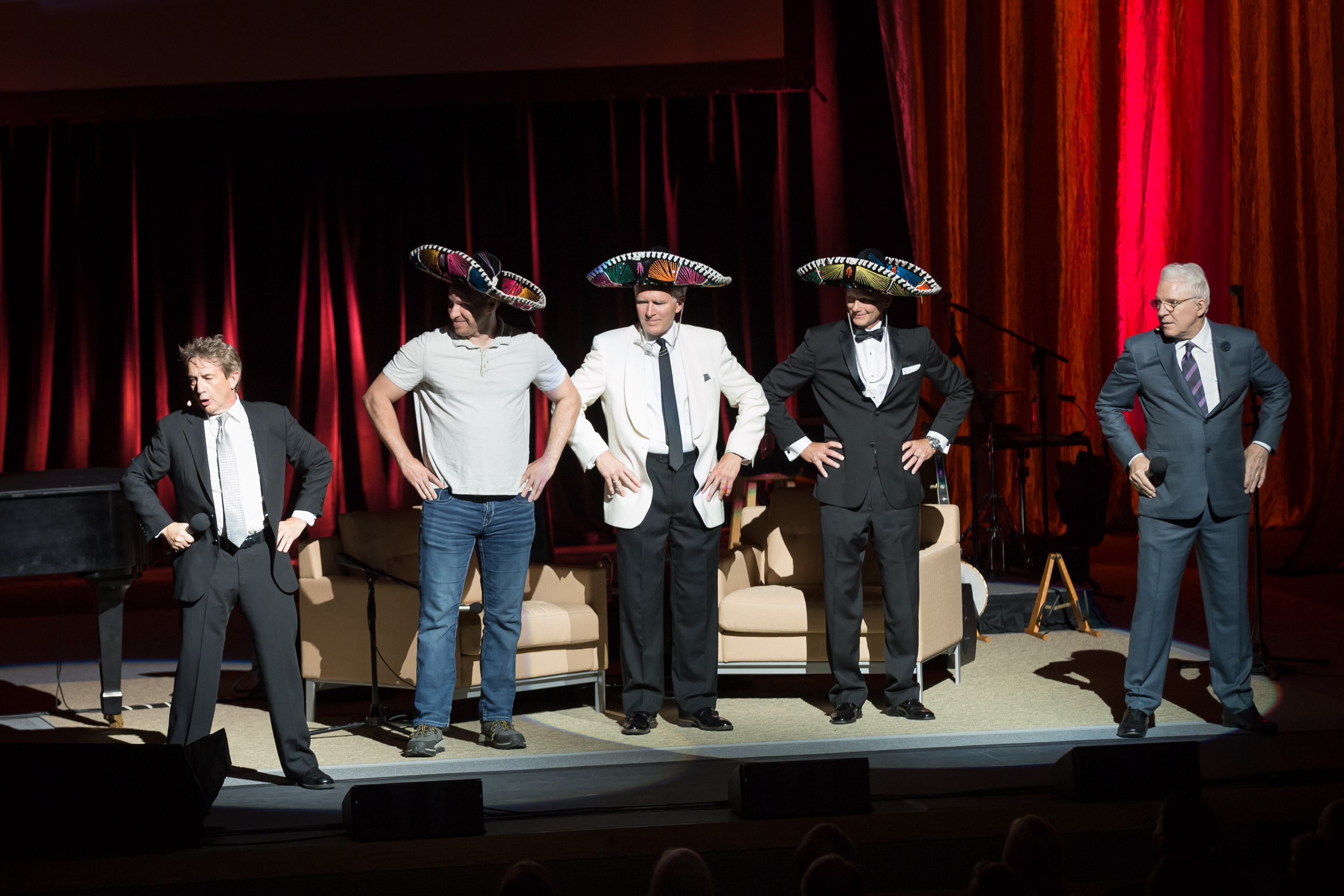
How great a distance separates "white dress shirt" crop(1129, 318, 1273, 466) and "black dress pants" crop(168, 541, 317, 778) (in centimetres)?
264

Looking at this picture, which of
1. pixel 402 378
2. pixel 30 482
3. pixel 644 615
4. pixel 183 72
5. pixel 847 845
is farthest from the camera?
pixel 183 72

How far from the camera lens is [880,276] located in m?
4.45

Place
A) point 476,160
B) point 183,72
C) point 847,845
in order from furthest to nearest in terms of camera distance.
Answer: point 476,160
point 183,72
point 847,845

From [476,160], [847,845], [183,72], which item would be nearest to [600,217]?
[476,160]

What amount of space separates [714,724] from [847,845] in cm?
237

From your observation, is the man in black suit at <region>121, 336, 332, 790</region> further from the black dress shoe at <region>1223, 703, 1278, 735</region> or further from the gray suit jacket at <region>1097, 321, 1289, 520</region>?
the black dress shoe at <region>1223, 703, 1278, 735</region>

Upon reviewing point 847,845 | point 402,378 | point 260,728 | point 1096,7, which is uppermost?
point 1096,7

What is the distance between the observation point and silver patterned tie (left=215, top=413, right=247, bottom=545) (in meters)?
3.76

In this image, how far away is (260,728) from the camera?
4680 millimetres

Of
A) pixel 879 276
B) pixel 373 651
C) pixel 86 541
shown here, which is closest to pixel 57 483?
pixel 86 541

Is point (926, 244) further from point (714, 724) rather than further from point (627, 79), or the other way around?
point (714, 724)

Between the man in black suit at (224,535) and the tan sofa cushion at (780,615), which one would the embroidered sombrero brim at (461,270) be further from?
the tan sofa cushion at (780,615)

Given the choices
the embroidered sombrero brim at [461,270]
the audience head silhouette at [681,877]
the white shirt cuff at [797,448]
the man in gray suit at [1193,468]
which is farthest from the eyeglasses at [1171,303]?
the audience head silhouette at [681,877]

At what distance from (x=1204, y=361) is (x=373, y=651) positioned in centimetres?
292
